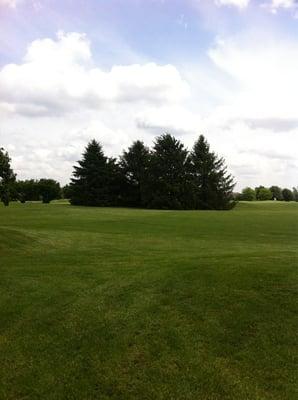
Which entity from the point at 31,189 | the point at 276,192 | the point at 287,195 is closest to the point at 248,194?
the point at 276,192

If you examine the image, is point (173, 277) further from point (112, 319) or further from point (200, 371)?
point (200, 371)

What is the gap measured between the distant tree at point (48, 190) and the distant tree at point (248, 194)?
44536 millimetres

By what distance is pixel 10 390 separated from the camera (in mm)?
6020

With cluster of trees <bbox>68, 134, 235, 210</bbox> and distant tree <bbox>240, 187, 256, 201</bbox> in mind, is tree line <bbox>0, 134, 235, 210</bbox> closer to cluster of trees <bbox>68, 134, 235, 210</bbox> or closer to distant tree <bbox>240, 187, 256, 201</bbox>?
cluster of trees <bbox>68, 134, 235, 210</bbox>

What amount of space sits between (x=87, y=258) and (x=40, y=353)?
805 cm

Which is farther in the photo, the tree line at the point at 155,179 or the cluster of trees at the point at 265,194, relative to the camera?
the cluster of trees at the point at 265,194

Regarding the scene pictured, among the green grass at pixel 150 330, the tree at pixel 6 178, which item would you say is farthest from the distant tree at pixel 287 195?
the green grass at pixel 150 330

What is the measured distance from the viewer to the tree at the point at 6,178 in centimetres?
1777

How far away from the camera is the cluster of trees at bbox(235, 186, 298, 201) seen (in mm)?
Result: 101562

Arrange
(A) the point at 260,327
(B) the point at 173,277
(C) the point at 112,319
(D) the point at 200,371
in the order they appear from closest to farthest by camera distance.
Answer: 1. (D) the point at 200,371
2. (A) the point at 260,327
3. (C) the point at 112,319
4. (B) the point at 173,277

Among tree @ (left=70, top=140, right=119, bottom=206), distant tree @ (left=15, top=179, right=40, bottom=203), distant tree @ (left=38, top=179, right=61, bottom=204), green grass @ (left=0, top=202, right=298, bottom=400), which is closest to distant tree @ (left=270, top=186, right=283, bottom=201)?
tree @ (left=70, top=140, right=119, bottom=206)

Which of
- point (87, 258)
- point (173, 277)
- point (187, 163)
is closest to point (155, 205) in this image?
point (187, 163)

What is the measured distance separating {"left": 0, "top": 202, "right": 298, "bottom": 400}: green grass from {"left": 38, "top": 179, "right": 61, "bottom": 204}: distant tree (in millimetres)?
63682

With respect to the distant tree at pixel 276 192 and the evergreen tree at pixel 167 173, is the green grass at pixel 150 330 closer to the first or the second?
the evergreen tree at pixel 167 173
